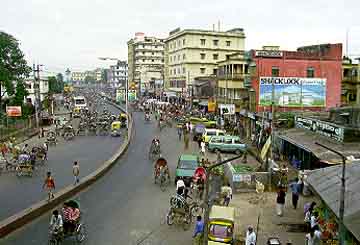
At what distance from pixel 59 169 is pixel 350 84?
37563 millimetres

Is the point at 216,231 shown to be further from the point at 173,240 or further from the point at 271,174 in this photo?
the point at 271,174

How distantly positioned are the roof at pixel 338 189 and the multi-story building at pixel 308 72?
81.1ft

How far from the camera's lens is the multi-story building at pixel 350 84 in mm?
52125

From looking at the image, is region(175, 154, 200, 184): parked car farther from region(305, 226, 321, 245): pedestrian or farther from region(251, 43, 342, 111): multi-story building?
region(251, 43, 342, 111): multi-story building

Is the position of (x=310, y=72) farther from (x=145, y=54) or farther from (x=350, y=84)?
(x=145, y=54)

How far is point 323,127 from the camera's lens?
2727 centimetres

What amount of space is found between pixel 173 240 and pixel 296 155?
15707mm

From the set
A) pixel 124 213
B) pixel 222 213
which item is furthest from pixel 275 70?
pixel 222 213

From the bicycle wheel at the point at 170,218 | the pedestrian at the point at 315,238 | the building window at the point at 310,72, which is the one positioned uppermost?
the building window at the point at 310,72

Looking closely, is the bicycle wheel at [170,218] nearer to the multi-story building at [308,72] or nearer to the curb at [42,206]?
the curb at [42,206]

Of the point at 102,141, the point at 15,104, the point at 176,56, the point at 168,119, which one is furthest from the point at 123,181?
the point at 176,56

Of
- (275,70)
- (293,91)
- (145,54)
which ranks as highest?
(145,54)

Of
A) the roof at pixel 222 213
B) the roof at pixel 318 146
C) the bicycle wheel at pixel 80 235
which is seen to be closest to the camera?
the bicycle wheel at pixel 80 235

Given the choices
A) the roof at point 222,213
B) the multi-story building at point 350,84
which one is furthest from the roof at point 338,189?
the multi-story building at point 350,84
